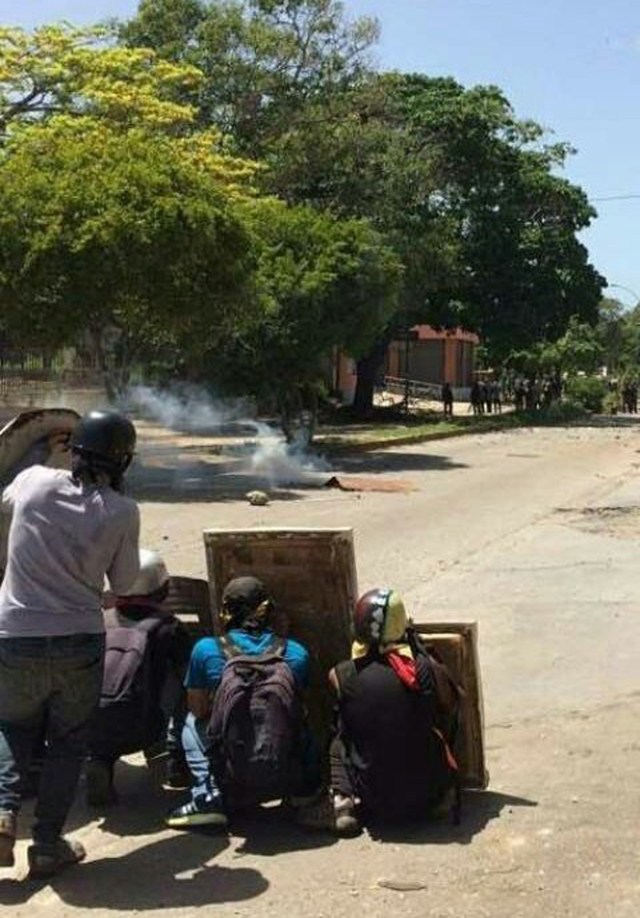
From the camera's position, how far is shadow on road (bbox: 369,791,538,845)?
4312mm

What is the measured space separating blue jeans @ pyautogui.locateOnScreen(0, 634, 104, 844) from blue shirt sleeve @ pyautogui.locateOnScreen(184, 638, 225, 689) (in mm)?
560

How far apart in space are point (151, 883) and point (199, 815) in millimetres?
486

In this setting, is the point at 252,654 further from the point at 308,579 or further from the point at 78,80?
the point at 78,80

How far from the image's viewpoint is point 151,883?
154 inches

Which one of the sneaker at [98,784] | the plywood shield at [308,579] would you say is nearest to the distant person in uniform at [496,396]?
the plywood shield at [308,579]

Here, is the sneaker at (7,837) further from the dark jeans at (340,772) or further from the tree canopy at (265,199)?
the tree canopy at (265,199)

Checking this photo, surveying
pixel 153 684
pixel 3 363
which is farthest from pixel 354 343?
pixel 153 684

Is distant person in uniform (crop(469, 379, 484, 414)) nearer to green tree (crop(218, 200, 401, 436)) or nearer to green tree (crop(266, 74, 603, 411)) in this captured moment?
green tree (crop(266, 74, 603, 411))

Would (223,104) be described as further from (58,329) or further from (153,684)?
(153,684)

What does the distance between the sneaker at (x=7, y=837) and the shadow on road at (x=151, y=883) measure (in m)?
0.11

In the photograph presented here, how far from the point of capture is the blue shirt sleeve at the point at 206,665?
443 cm

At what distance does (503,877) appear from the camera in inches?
156

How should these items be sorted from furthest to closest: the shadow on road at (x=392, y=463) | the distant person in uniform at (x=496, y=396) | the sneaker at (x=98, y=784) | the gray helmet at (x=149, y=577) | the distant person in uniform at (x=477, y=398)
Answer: the distant person in uniform at (x=496, y=396)
the distant person in uniform at (x=477, y=398)
the shadow on road at (x=392, y=463)
the gray helmet at (x=149, y=577)
the sneaker at (x=98, y=784)

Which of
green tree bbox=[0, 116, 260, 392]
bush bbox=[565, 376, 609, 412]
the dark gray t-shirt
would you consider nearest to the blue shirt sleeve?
the dark gray t-shirt
